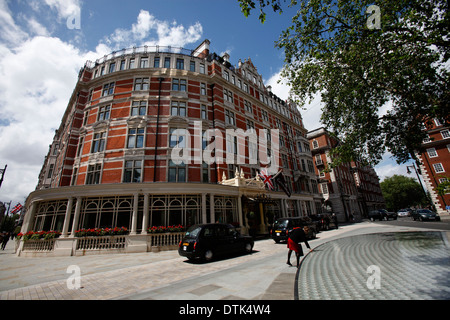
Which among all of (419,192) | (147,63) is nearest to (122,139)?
(147,63)

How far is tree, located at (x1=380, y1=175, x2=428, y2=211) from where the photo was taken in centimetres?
6581

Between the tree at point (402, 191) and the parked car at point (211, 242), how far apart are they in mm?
81241

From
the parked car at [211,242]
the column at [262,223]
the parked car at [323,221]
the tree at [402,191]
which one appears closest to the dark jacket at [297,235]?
the parked car at [211,242]

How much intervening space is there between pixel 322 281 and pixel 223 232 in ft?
19.6

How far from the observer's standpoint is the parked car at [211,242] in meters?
9.41

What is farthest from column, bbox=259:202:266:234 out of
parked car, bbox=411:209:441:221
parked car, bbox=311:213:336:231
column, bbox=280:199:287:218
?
parked car, bbox=411:209:441:221

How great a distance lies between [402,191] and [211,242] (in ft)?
278

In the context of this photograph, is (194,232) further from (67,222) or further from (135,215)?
(67,222)

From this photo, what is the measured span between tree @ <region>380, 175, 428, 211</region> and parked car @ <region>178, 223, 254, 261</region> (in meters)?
81.2

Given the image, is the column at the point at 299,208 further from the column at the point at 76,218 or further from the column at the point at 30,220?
the column at the point at 30,220

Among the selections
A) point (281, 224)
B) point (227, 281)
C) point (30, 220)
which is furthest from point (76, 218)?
point (281, 224)

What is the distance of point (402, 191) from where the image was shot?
221ft

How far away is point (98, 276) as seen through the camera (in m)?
7.60

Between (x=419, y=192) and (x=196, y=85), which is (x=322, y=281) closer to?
(x=196, y=85)
